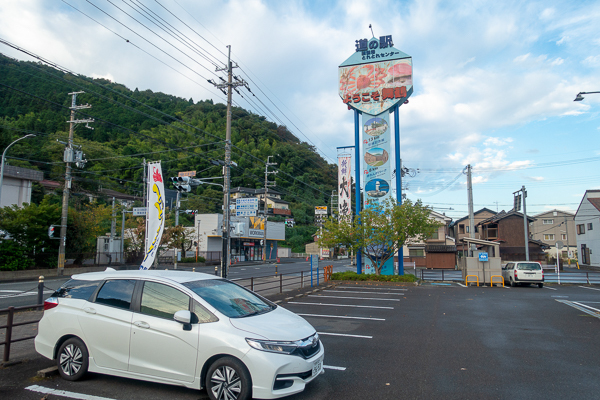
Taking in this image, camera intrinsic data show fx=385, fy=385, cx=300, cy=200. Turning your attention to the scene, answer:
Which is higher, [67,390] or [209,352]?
[209,352]

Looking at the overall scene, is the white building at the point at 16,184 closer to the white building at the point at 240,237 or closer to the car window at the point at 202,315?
the white building at the point at 240,237

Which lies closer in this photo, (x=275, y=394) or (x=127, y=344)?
(x=275, y=394)

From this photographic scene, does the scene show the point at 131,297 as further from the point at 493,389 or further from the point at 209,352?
the point at 493,389

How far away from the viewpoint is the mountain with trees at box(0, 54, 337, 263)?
36.7m

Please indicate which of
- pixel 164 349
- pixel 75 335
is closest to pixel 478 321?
pixel 164 349

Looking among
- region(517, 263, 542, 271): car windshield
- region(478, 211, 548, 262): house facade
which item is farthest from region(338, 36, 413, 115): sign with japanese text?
region(478, 211, 548, 262): house facade

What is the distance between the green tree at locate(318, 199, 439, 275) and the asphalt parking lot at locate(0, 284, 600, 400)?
27.2 feet

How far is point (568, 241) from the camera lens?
2355 inches

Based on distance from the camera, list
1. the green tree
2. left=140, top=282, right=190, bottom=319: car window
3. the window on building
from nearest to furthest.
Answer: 1. left=140, top=282, right=190, bottom=319: car window
2. the green tree
3. the window on building

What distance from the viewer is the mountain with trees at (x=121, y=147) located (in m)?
36.7

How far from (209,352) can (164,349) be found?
2.16 ft

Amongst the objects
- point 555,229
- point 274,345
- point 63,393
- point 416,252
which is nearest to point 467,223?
point 555,229

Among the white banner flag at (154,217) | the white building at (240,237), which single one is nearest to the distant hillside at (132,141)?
the white building at (240,237)

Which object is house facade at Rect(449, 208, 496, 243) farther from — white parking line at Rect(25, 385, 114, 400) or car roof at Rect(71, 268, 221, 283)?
white parking line at Rect(25, 385, 114, 400)
